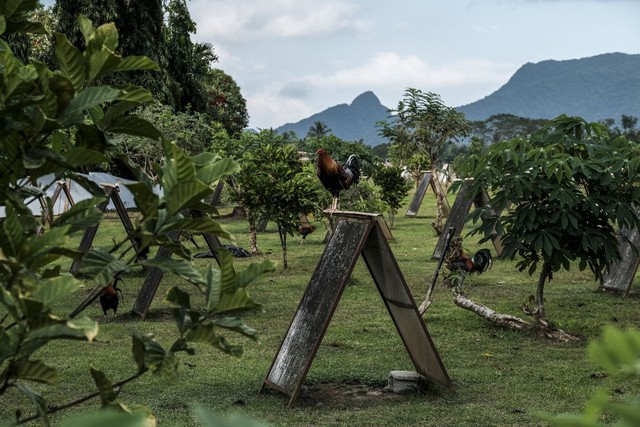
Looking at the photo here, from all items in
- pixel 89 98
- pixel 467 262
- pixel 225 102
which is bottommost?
pixel 467 262

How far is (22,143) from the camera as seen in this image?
1.80 meters

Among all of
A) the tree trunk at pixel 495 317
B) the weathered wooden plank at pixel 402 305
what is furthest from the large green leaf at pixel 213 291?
the tree trunk at pixel 495 317

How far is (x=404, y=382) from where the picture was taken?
7.23 metres

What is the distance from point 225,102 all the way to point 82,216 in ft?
143

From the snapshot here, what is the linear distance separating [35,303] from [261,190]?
43.8 feet

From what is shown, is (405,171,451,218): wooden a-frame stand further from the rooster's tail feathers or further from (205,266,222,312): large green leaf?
(205,266,222,312): large green leaf

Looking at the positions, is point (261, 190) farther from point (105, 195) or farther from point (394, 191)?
point (105, 195)

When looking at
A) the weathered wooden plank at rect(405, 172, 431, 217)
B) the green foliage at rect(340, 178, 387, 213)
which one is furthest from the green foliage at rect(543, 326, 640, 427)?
the weathered wooden plank at rect(405, 172, 431, 217)

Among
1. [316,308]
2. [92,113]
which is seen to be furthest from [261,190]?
[92,113]

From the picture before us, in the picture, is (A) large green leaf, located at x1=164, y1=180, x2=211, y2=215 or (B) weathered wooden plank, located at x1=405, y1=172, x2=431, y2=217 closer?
(A) large green leaf, located at x1=164, y1=180, x2=211, y2=215

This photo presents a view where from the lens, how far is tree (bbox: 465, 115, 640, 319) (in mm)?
8727

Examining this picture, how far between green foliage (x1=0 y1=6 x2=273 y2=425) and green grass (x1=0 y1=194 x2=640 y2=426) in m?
2.58

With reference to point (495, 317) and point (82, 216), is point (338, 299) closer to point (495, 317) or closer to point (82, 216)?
point (495, 317)

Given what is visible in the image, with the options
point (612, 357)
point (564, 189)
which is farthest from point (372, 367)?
point (612, 357)
